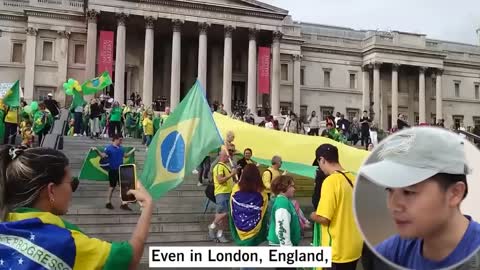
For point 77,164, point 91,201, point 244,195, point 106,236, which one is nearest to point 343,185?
point 244,195

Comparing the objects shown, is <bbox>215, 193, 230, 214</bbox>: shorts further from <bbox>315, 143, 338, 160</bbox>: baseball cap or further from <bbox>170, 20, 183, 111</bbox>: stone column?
<bbox>170, 20, 183, 111</bbox>: stone column

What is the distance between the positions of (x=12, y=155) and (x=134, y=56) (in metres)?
39.0

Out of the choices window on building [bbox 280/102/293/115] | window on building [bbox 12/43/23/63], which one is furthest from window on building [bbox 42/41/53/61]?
window on building [bbox 280/102/293/115]

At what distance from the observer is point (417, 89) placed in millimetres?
49438

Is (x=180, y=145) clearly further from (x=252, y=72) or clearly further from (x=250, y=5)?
(x=250, y=5)

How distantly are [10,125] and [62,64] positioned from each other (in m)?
23.9

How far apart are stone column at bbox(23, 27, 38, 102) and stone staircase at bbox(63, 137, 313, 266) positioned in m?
27.9

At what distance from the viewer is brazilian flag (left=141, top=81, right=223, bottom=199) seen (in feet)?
16.4

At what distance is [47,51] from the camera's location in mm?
38594

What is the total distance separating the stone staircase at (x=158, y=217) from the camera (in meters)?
9.45

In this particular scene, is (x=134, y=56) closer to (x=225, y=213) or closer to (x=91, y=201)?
(x=91, y=201)

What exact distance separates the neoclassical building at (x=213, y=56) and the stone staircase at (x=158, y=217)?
23.8 m

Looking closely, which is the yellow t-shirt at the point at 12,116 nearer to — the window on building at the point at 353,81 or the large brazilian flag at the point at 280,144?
the large brazilian flag at the point at 280,144

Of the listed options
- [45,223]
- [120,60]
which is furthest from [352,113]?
[45,223]
